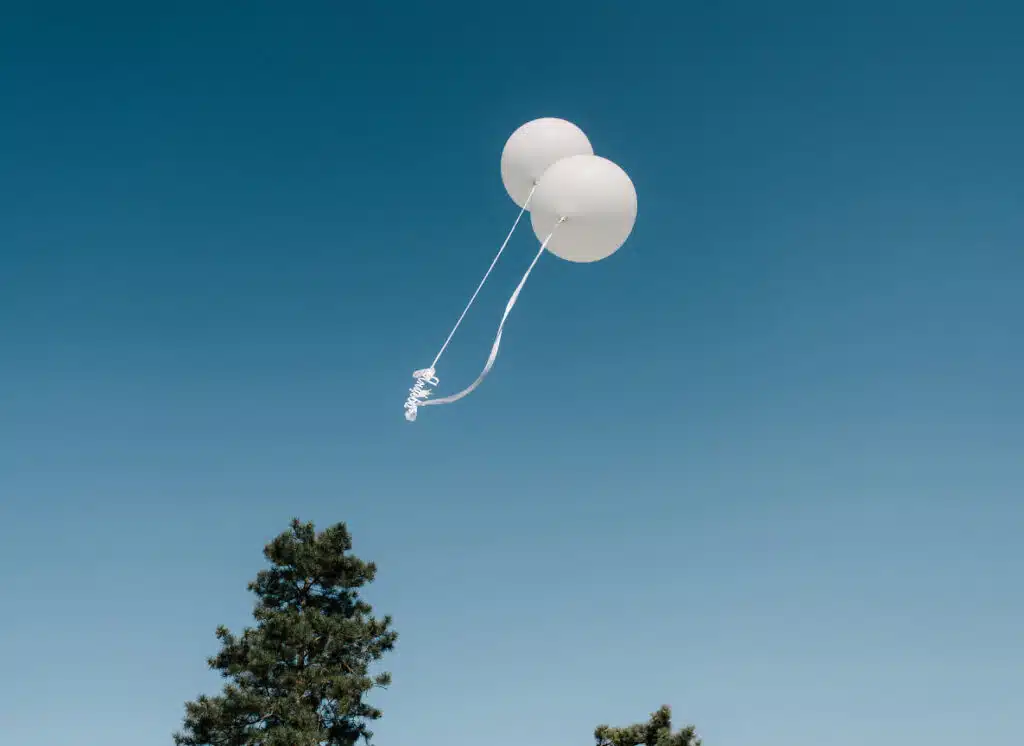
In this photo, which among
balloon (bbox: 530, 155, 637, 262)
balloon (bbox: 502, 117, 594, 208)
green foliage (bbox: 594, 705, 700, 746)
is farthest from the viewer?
green foliage (bbox: 594, 705, 700, 746)

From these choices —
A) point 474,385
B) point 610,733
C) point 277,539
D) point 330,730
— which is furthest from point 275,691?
point 474,385

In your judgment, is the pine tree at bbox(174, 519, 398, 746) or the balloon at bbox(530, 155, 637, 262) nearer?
the balloon at bbox(530, 155, 637, 262)

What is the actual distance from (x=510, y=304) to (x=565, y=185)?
2.05 metres

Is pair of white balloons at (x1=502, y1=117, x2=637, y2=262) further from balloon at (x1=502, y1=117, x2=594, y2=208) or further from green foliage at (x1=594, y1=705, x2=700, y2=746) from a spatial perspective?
green foliage at (x1=594, y1=705, x2=700, y2=746)

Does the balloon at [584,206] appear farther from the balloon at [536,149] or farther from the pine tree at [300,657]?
the pine tree at [300,657]

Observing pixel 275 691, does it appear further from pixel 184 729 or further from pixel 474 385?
pixel 474 385

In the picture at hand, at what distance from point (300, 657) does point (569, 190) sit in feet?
46.0

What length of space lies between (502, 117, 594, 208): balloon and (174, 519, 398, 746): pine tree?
12.1 metres

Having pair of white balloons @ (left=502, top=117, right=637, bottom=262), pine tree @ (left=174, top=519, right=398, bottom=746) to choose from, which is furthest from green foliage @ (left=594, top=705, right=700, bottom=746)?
pair of white balloons @ (left=502, top=117, right=637, bottom=262)

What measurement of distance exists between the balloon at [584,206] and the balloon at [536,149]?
1.58 feet

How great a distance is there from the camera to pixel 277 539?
23000 mm

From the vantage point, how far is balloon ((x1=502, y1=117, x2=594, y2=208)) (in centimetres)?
1388

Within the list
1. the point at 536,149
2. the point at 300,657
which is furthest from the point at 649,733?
the point at 536,149

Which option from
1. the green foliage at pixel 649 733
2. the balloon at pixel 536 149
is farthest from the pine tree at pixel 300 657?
the balloon at pixel 536 149
